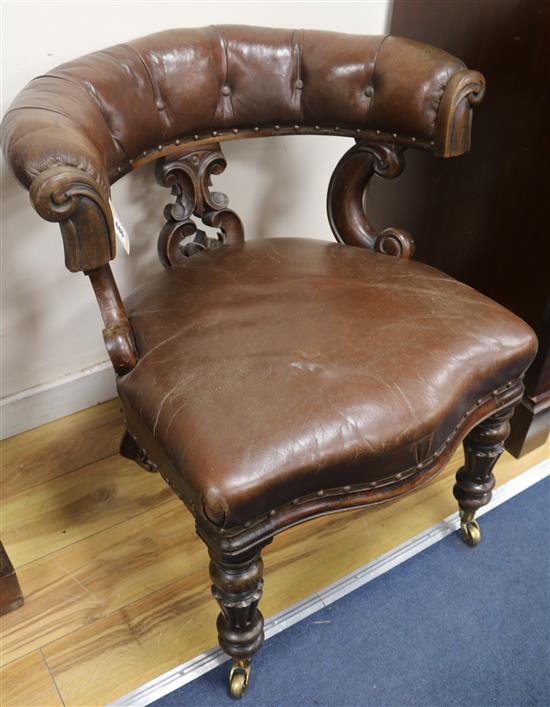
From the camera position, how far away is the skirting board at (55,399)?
1426mm

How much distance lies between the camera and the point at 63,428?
4.85ft

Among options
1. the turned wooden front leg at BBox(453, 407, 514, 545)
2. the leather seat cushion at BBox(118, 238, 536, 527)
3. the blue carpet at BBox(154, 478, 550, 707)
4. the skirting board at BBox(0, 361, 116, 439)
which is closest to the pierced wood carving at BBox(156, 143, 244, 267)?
the leather seat cushion at BBox(118, 238, 536, 527)

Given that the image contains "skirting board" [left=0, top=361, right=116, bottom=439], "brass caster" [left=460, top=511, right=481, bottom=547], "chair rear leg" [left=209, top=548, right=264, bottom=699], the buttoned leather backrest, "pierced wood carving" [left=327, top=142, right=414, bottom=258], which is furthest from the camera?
"skirting board" [left=0, top=361, right=116, bottom=439]

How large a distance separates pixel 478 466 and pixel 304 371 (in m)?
0.42

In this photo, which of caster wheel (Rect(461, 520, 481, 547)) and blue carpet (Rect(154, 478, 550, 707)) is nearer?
blue carpet (Rect(154, 478, 550, 707))

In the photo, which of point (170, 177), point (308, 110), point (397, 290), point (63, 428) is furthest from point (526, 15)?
point (63, 428)

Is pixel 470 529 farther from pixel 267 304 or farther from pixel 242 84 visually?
pixel 242 84

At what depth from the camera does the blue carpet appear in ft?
3.38

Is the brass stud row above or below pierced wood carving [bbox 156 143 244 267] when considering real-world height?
above

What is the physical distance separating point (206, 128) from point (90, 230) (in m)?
0.42

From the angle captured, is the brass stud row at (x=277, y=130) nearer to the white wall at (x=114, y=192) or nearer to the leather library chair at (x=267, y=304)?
the leather library chair at (x=267, y=304)

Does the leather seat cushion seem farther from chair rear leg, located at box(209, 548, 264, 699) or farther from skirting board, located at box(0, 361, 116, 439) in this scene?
skirting board, located at box(0, 361, 116, 439)

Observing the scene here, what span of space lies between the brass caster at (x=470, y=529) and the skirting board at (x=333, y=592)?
0.12 feet

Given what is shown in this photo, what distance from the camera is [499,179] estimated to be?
127 centimetres
